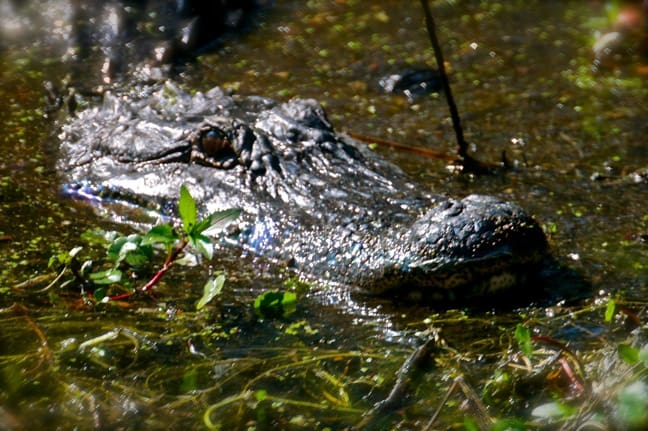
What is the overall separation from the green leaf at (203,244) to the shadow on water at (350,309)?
32 cm

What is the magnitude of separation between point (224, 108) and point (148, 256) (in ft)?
5.65

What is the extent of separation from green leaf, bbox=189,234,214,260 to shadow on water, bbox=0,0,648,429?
32cm

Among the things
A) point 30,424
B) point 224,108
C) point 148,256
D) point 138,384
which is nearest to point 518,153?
point 224,108

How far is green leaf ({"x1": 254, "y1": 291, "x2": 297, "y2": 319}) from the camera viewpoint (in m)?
3.89

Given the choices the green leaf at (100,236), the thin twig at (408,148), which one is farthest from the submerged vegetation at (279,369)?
the thin twig at (408,148)

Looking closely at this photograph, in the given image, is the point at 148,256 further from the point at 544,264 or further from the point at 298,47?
the point at 298,47

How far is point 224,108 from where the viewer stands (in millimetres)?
5484

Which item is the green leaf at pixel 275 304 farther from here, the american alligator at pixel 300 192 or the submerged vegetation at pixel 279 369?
the american alligator at pixel 300 192

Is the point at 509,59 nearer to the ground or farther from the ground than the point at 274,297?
nearer to the ground

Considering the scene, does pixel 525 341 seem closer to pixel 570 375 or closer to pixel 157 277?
pixel 570 375

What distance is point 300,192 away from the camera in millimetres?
4621

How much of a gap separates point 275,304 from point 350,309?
311 mm

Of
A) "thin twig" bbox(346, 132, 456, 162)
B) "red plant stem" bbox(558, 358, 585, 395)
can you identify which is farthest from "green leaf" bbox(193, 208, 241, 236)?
"thin twig" bbox(346, 132, 456, 162)

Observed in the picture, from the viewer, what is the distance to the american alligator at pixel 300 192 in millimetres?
3768
